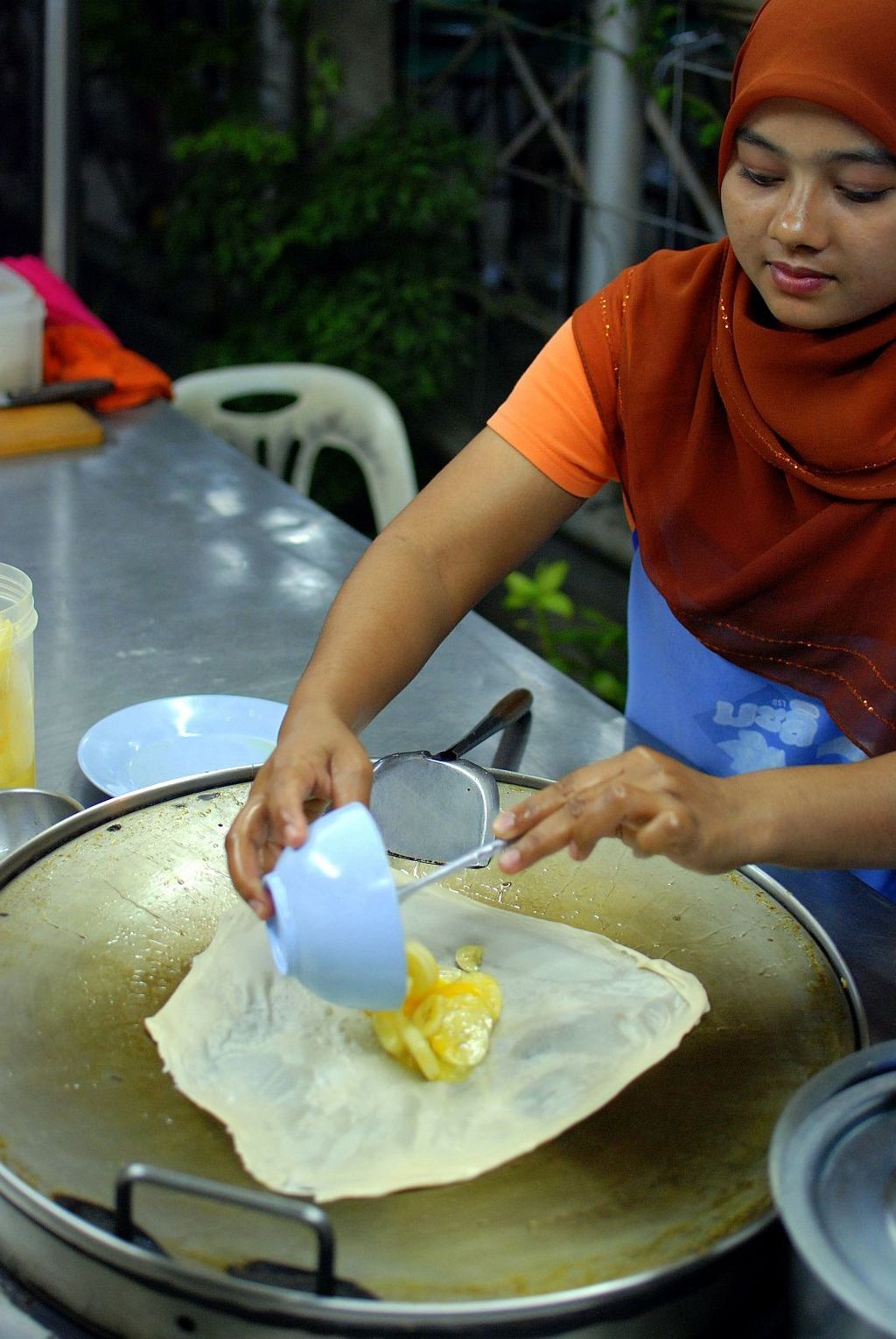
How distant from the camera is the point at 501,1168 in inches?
36.8

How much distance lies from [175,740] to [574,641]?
2.26 meters

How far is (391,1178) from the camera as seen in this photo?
0.91 meters

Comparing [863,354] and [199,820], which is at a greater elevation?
[863,354]

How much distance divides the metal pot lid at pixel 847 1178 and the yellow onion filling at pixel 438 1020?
331 mm

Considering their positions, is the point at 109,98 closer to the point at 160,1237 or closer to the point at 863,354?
the point at 863,354

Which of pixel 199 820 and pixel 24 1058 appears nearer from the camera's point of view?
pixel 24 1058

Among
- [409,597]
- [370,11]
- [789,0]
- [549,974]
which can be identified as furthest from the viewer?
[370,11]

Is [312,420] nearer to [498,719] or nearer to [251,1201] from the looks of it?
[498,719]

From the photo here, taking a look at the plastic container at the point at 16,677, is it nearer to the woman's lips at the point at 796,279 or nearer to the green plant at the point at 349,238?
the woman's lips at the point at 796,279

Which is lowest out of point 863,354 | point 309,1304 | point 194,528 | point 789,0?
point 194,528

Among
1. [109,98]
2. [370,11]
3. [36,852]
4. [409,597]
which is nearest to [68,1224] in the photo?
[36,852]

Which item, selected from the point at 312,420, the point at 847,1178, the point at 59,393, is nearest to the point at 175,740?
the point at 847,1178

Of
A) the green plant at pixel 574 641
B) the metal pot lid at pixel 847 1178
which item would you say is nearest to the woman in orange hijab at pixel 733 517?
the metal pot lid at pixel 847 1178

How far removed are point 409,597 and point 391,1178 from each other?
2.16ft
